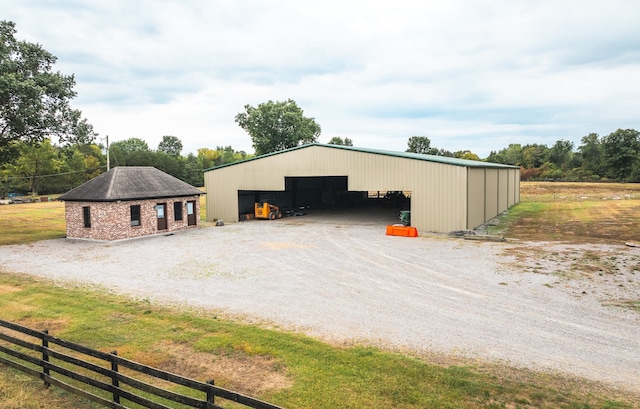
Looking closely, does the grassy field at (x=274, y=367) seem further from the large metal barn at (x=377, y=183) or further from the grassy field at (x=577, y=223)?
the large metal barn at (x=377, y=183)

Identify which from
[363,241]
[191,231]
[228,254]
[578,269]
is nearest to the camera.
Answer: [578,269]

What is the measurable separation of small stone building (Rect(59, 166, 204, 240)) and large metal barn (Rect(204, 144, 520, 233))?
235 inches

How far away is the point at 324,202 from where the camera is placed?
157ft

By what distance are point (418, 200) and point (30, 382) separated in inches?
930

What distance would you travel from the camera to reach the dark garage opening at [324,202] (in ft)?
121

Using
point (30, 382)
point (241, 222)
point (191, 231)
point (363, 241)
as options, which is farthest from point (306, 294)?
point (241, 222)

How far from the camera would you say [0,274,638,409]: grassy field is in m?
7.51

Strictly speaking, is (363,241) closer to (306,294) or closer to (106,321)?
(306,294)

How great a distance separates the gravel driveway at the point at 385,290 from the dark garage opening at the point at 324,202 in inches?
451

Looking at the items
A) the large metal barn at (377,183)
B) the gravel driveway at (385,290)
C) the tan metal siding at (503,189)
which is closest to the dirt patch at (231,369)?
the gravel driveway at (385,290)

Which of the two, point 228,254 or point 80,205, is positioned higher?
point 80,205

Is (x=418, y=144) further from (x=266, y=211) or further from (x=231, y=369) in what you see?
(x=231, y=369)

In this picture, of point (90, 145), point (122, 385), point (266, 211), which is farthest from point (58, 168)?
point (122, 385)

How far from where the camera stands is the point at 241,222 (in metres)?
35.2
